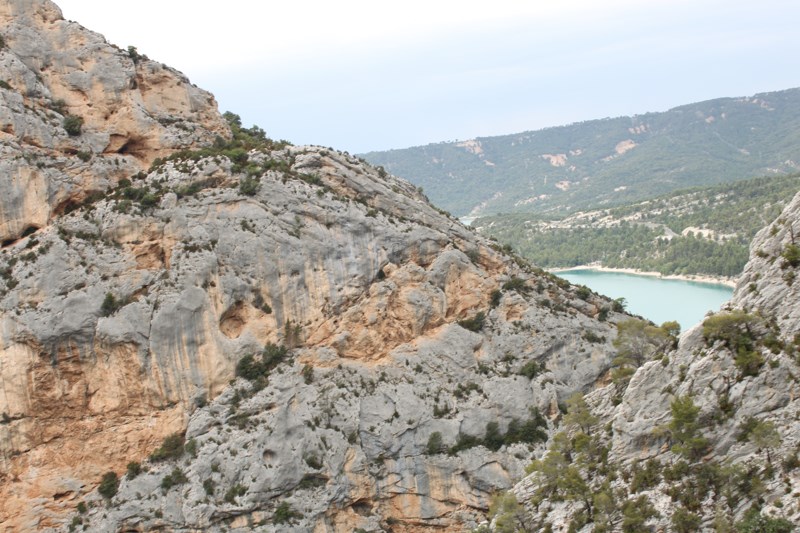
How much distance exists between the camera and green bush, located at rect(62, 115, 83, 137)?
33.3 m

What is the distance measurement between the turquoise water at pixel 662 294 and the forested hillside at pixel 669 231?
3.32 m

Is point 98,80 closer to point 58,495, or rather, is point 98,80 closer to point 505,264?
point 58,495

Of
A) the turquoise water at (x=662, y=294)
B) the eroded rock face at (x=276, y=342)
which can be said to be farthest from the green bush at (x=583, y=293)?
the turquoise water at (x=662, y=294)

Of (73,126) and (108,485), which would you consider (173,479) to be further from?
(73,126)

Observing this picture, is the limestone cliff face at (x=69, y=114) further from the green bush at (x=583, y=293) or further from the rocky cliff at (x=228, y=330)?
the green bush at (x=583, y=293)

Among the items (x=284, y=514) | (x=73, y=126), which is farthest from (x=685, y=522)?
(x=73, y=126)

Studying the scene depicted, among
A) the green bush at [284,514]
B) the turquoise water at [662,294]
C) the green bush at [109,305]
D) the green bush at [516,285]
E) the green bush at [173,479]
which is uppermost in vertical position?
the green bush at [109,305]

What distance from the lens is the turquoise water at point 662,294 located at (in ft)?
300

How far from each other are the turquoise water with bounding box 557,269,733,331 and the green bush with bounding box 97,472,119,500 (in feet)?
228

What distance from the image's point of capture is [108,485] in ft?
94.2

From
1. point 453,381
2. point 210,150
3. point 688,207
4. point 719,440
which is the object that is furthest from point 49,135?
point 688,207

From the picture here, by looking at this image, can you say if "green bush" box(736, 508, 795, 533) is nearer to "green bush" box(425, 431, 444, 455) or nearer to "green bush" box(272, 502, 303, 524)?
"green bush" box(425, 431, 444, 455)

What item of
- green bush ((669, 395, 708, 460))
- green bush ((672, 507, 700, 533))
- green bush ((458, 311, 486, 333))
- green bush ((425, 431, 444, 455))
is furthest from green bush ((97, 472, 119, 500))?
green bush ((669, 395, 708, 460))

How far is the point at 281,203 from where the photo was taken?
113ft
